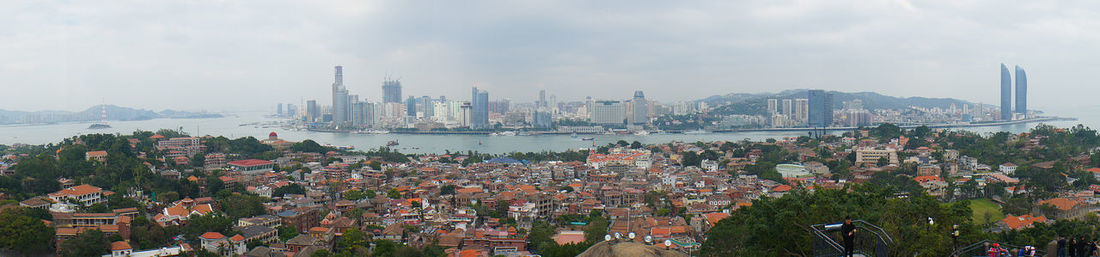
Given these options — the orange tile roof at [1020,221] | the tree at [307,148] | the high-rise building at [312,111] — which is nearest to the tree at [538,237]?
the orange tile roof at [1020,221]

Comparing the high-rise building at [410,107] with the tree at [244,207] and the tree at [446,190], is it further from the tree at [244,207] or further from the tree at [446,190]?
the tree at [244,207]

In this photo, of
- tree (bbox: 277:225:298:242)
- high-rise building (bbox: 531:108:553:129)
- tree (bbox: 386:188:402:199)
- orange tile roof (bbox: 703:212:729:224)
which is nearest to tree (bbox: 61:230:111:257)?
tree (bbox: 277:225:298:242)

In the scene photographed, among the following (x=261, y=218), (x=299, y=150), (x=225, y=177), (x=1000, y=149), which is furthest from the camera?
(x=299, y=150)

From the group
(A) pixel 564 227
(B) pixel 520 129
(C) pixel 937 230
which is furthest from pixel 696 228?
(B) pixel 520 129

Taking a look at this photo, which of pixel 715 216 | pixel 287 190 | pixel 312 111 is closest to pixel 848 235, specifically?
pixel 715 216

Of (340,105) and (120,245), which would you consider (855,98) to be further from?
(120,245)

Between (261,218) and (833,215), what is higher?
(833,215)

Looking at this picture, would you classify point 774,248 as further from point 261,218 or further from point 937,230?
point 261,218

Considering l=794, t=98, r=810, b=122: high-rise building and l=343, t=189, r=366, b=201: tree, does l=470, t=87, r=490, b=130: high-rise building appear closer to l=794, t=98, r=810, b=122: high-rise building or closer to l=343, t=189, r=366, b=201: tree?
l=794, t=98, r=810, b=122: high-rise building
